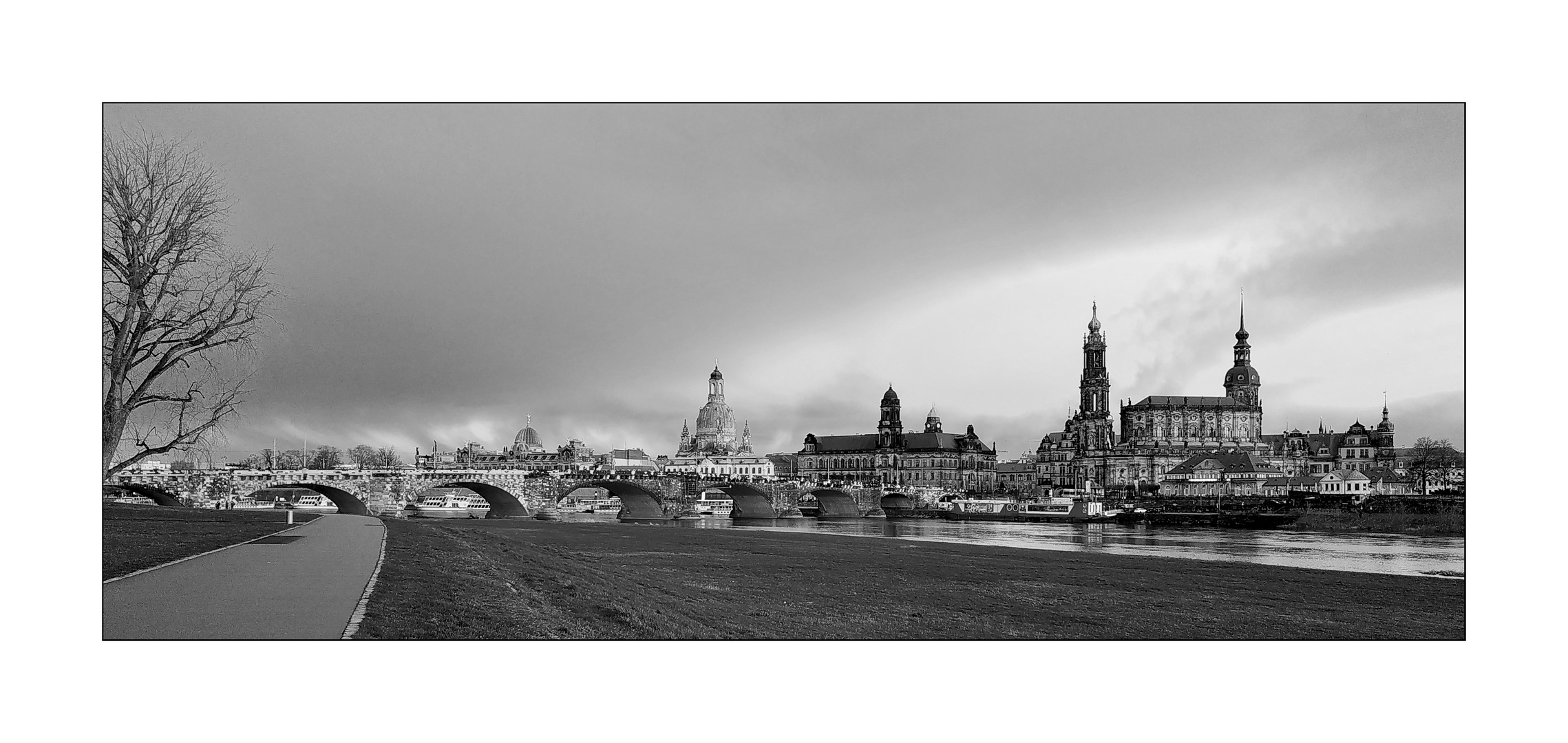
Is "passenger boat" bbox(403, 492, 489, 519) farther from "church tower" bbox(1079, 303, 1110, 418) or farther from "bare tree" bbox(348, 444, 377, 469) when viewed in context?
"church tower" bbox(1079, 303, 1110, 418)

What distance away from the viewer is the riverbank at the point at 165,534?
14.5 metres

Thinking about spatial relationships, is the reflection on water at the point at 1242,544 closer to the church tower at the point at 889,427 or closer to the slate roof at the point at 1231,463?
the slate roof at the point at 1231,463

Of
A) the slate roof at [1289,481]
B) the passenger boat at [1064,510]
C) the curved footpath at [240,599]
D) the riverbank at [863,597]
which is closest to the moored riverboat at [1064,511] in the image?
the passenger boat at [1064,510]

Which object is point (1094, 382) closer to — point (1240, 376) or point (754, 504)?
point (1240, 376)

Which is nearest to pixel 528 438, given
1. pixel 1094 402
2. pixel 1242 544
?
pixel 1094 402

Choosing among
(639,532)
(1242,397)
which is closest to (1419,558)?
(639,532)

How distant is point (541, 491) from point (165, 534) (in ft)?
182

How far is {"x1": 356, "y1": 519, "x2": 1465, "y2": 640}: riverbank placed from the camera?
1301 centimetres

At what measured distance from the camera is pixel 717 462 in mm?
163500

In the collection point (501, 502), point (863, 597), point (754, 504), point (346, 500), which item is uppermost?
point (863, 597)

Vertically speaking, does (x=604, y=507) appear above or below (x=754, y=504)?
below

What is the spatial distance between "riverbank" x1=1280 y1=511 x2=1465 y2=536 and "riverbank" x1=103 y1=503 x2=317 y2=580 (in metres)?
48.8

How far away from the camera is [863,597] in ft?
58.0

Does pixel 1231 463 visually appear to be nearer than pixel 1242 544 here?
No
